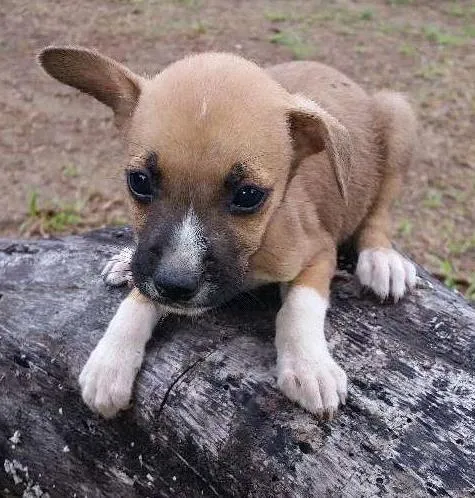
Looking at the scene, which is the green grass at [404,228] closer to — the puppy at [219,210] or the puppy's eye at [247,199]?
the puppy at [219,210]

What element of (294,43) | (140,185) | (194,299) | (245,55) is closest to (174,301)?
(194,299)

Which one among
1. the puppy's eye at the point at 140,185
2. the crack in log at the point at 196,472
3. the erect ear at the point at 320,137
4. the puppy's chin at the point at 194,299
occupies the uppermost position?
the erect ear at the point at 320,137

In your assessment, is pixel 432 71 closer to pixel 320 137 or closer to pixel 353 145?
pixel 353 145

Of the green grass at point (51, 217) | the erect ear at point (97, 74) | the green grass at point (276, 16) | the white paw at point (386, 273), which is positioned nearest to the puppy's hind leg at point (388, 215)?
the white paw at point (386, 273)

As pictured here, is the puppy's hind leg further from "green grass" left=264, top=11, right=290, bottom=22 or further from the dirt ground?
"green grass" left=264, top=11, right=290, bottom=22

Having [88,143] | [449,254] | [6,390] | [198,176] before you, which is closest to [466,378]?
[198,176]

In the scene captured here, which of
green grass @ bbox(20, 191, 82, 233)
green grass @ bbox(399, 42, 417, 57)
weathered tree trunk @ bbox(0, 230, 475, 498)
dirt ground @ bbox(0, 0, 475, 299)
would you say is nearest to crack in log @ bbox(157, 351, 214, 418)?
weathered tree trunk @ bbox(0, 230, 475, 498)
